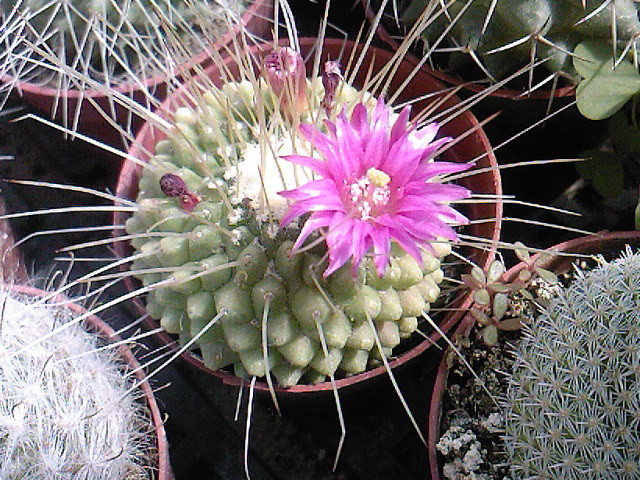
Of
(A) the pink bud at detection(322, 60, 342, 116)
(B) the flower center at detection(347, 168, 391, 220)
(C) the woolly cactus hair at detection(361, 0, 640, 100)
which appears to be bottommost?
(B) the flower center at detection(347, 168, 391, 220)

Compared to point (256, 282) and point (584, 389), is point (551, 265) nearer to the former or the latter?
point (584, 389)

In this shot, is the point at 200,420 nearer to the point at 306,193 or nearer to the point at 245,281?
the point at 245,281

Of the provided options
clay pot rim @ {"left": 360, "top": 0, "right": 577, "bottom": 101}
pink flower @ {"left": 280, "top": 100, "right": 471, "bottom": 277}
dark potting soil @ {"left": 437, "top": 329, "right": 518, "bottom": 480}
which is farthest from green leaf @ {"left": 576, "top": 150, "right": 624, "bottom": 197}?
pink flower @ {"left": 280, "top": 100, "right": 471, "bottom": 277}

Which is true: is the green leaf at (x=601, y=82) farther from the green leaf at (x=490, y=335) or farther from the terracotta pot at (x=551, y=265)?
the green leaf at (x=490, y=335)

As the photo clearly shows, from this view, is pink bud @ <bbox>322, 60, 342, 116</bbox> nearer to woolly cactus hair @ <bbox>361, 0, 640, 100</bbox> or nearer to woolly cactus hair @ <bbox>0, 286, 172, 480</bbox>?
woolly cactus hair @ <bbox>361, 0, 640, 100</bbox>

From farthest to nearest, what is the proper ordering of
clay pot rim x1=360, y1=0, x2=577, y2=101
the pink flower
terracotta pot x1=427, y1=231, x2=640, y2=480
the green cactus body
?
clay pot rim x1=360, y1=0, x2=577, y2=101
terracotta pot x1=427, y1=231, x2=640, y2=480
the green cactus body
the pink flower

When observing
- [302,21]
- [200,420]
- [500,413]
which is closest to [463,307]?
[500,413]

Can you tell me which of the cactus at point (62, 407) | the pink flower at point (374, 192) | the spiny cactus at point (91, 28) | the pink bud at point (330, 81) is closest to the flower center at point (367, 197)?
the pink flower at point (374, 192)

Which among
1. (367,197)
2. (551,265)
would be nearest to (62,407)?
(367,197)
